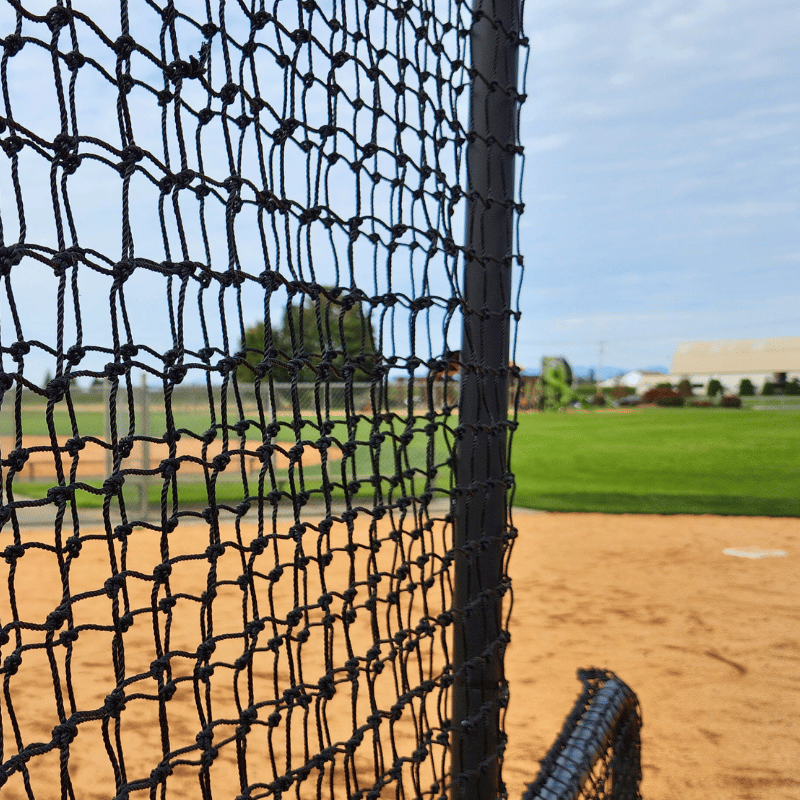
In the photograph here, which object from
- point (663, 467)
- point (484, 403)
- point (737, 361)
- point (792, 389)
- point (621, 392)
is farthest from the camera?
point (737, 361)

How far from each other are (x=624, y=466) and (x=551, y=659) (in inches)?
365

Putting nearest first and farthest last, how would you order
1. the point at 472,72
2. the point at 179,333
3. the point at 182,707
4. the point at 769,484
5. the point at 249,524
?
the point at 179,333, the point at 472,72, the point at 182,707, the point at 249,524, the point at 769,484

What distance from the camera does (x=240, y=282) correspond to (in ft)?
3.44

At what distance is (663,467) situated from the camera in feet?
39.4

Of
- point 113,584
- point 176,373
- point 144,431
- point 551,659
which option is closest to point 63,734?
point 113,584

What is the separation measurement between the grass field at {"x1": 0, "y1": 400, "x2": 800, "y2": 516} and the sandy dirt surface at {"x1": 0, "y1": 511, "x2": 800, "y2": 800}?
0.86m

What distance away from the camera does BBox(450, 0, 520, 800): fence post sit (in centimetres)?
165

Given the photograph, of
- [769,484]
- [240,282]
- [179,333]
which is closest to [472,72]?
[240,282]

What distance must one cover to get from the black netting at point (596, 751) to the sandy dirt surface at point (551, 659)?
18 cm

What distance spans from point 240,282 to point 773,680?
115 inches

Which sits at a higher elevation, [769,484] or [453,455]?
[453,455]

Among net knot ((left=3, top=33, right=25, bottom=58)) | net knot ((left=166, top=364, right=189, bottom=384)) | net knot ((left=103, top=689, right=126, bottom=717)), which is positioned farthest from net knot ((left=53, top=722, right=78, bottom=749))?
net knot ((left=3, top=33, right=25, bottom=58))

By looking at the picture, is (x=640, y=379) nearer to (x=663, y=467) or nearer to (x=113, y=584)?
(x=663, y=467)

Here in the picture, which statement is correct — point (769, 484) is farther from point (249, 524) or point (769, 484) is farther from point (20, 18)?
point (20, 18)
